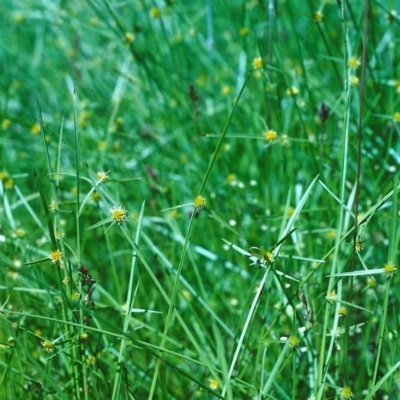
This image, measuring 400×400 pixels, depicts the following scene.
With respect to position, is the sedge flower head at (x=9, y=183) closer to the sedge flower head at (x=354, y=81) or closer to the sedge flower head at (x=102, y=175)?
the sedge flower head at (x=102, y=175)

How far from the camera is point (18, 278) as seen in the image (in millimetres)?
1337

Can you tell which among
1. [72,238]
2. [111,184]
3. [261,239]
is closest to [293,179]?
[261,239]

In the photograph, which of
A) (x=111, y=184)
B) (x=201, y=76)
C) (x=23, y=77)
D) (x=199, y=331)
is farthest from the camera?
(x=23, y=77)

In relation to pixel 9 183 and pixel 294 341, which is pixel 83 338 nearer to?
pixel 294 341

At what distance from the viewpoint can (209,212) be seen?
1054 mm

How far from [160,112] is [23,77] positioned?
67cm

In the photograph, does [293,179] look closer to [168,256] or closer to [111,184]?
[168,256]

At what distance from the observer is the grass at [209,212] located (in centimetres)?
106

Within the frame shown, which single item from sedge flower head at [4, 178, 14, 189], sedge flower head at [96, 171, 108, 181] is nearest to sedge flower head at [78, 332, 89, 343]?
sedge flower head at [96, 171, 108, 181]

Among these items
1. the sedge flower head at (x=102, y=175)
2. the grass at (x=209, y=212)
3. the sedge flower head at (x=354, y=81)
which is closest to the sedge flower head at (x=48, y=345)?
the grass at (x=209, y=212)

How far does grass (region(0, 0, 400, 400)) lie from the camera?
1058 millimetres

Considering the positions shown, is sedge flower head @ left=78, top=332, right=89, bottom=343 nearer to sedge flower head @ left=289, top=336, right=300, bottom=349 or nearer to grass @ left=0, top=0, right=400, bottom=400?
grass @ left=0, top=0, right=400, bottom=400

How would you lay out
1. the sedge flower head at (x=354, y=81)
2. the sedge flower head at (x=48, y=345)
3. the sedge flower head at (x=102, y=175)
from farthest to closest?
the sedge flower head at (x=354, y=81) → the sedge flower head at (x=102, y=175) → the sedge flower head at (x=48, y=345)

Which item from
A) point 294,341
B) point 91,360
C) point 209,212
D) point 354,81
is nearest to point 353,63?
point 354,81
